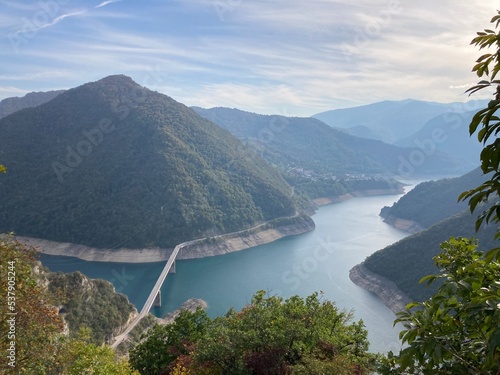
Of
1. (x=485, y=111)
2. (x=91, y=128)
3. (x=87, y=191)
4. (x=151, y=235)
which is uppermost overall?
(x=91, y=128)

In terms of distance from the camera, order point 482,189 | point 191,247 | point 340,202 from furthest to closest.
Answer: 1. point 340,202
2. point 191,247
3. point 482,189

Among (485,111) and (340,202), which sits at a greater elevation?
(485,111)

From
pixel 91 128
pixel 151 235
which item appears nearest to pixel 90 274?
pixel 151 235

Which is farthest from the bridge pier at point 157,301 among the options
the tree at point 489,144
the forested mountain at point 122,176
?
the tree at point 489,144

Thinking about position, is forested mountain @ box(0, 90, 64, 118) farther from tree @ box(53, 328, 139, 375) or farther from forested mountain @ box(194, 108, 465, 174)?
tree @ box(53, 328, 139, 375)

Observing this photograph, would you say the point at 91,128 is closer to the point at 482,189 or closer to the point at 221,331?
the point at 221,331

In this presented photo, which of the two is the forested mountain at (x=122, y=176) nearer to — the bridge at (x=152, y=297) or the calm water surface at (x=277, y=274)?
the bridge at (x=152, y=297)

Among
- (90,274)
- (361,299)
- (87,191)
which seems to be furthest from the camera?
(87,191)
